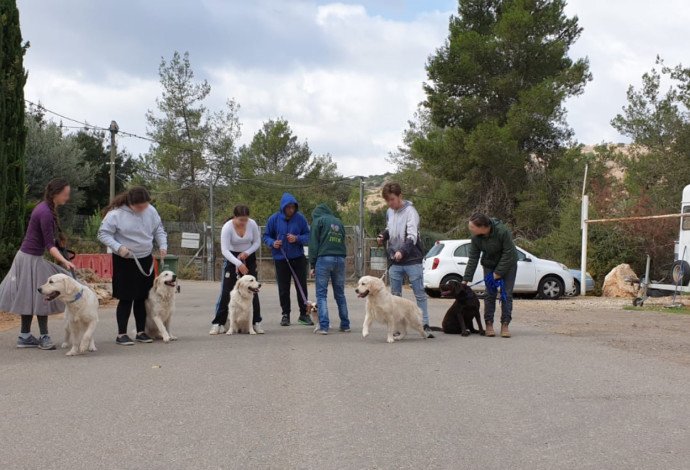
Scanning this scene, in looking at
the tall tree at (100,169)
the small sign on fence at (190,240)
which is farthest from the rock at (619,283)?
the tall tree at (100,169)

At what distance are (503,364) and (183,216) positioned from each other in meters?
46.0

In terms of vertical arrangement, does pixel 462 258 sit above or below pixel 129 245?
below

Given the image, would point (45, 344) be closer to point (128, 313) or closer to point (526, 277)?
point (128, 313)

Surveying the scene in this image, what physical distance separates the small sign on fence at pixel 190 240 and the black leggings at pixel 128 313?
994 inches

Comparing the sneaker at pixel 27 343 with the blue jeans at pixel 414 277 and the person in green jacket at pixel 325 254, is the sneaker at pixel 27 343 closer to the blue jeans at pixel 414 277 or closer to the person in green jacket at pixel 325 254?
the person in green jacket at pixel 325 254

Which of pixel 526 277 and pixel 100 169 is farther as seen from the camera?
pixel 100 169

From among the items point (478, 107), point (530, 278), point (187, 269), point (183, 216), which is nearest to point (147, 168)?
point (183, 216)

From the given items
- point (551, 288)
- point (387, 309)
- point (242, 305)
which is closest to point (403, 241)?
point (387, 309)

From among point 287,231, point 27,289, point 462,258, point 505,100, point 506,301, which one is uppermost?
point 505,100

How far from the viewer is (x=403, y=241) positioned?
377 inches

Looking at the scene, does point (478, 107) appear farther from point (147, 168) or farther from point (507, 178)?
point (147, 168)

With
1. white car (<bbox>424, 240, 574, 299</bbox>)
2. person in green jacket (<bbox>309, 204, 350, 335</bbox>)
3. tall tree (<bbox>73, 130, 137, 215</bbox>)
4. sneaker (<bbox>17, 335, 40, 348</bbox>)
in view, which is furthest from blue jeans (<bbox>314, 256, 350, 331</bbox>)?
tall tree (<bbox>73, 130, 137, 215</bbox>)

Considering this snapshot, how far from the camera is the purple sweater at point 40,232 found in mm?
7965

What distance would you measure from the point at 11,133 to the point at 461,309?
904 cm
